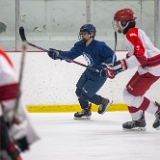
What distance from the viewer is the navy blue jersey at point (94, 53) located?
20.2ft

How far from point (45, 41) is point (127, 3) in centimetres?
116

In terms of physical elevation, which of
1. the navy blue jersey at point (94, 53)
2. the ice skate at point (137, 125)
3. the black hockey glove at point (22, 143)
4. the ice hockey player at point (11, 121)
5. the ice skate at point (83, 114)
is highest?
the ice hockey player at point (11, 121)

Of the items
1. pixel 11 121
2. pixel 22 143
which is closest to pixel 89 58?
pixel 22 143

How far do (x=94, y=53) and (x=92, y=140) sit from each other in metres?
1.60

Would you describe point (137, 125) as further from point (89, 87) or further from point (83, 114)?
point (83, 114)

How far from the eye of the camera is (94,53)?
20.2 feet

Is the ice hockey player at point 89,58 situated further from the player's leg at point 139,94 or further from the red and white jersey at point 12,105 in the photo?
the red and white jersey at point 12,105

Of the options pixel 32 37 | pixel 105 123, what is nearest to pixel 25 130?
pixel 105 123

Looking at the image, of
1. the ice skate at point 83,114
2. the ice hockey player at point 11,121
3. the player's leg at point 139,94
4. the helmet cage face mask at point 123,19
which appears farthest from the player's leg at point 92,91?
the ice hockey player at point 11,121

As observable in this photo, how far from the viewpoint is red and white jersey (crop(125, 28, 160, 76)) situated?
495 centimetres

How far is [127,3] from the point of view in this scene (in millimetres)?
7949

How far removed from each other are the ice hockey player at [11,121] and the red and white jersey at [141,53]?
2.89 meters

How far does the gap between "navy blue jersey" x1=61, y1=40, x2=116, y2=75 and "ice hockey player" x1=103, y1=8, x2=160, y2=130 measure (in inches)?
35.6

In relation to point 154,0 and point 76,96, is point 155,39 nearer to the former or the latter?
point 154,0
